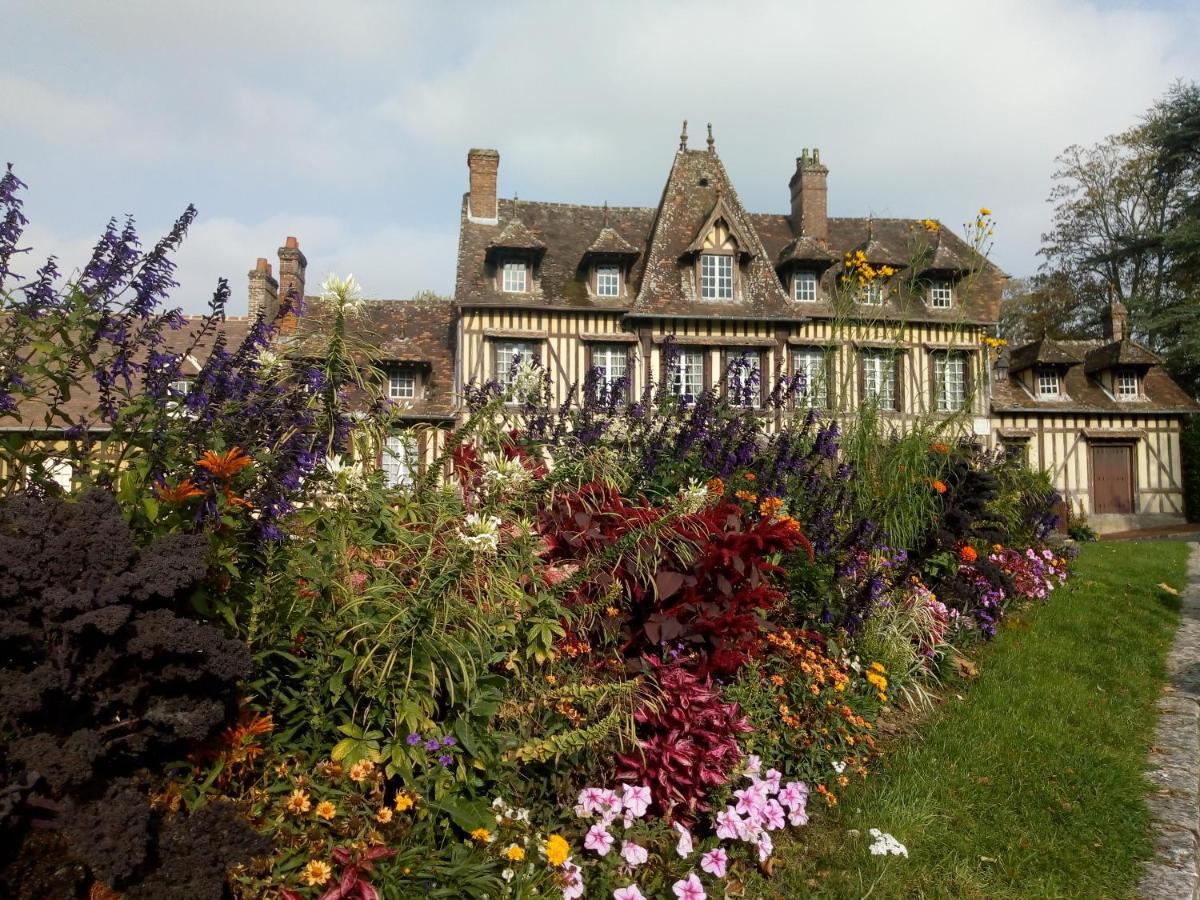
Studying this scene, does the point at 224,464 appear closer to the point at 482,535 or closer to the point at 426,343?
the point at 482,535

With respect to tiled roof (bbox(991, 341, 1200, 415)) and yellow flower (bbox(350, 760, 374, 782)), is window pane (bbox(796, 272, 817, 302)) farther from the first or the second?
yellow flower (bbox(350, 760, 374, 782))

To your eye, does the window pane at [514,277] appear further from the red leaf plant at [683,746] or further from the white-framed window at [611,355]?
the red leaf plant at [683,746]

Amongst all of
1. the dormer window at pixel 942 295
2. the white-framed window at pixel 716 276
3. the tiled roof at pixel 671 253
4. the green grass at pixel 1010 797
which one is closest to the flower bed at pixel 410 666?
the green grass at pixel 1010 797

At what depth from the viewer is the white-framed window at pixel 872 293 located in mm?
5402

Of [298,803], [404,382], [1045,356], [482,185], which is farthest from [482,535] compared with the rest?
[1045,356]

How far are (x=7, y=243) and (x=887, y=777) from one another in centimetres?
360

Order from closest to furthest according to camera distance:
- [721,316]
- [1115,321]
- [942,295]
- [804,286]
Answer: [721,316]
[804,286]
[942,295]
[1115,321]

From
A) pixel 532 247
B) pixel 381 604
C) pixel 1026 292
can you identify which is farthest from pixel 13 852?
pixel 1026 292

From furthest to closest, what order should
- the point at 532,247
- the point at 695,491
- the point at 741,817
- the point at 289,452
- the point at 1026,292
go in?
1. the point at 1026,292
2. the point at 532,247
3. the point at 695,491
4. the point at 741,817
5. the point at 289,452

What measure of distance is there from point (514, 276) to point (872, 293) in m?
11.9

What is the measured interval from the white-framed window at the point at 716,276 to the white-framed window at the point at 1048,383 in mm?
8584

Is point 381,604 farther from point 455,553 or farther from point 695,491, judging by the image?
point 695,491

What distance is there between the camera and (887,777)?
11.1 feet

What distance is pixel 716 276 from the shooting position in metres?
17.1
